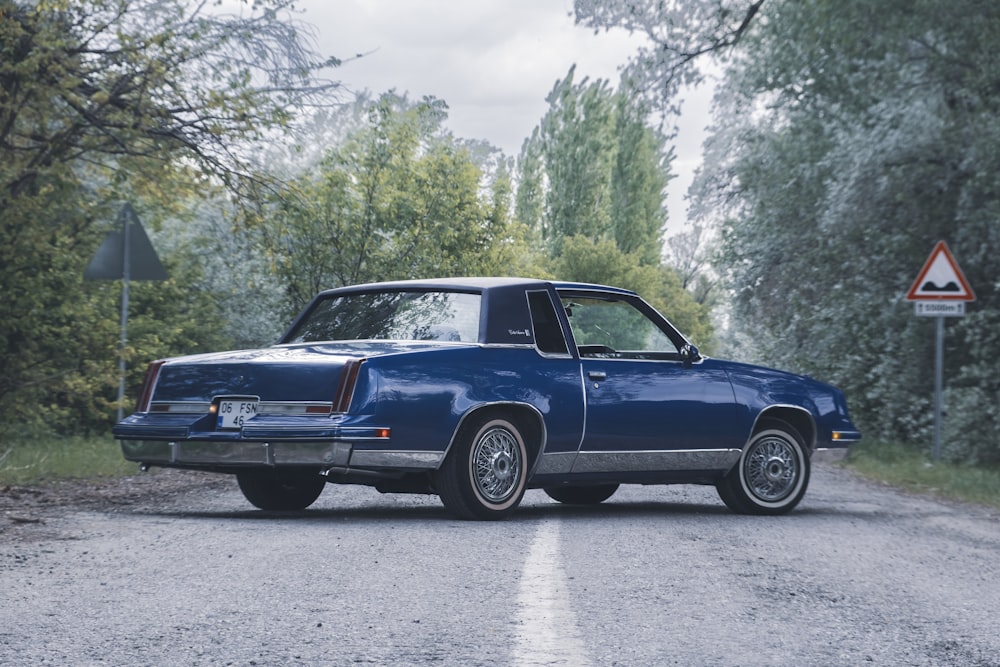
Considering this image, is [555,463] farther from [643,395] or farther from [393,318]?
A: [393,318]

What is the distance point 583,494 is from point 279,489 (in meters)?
2.51

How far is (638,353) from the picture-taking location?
Result: 10.2 m

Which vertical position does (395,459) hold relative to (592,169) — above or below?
below

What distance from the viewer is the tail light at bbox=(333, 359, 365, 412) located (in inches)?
337

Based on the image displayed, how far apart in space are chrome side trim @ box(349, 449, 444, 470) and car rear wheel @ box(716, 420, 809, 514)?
9.40ft

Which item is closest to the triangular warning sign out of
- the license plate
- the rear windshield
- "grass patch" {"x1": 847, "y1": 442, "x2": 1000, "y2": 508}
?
"grass patch" {"x1": 847, "y1": 442, "x2": 1000, "y2": 508}

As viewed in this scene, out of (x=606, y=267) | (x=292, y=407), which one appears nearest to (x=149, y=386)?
(x=292, y=407)

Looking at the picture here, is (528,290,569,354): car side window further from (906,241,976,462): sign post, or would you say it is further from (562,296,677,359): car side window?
(906,241,976,462): sign post

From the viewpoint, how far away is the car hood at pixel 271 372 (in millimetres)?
8672

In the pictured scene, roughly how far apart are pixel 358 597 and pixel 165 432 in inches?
134

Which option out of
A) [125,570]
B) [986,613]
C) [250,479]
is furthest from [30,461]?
[986,613]

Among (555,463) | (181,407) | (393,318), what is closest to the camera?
(181,407)

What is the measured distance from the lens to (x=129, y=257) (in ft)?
48.3

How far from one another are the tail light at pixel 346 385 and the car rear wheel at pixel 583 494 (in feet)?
10.5
